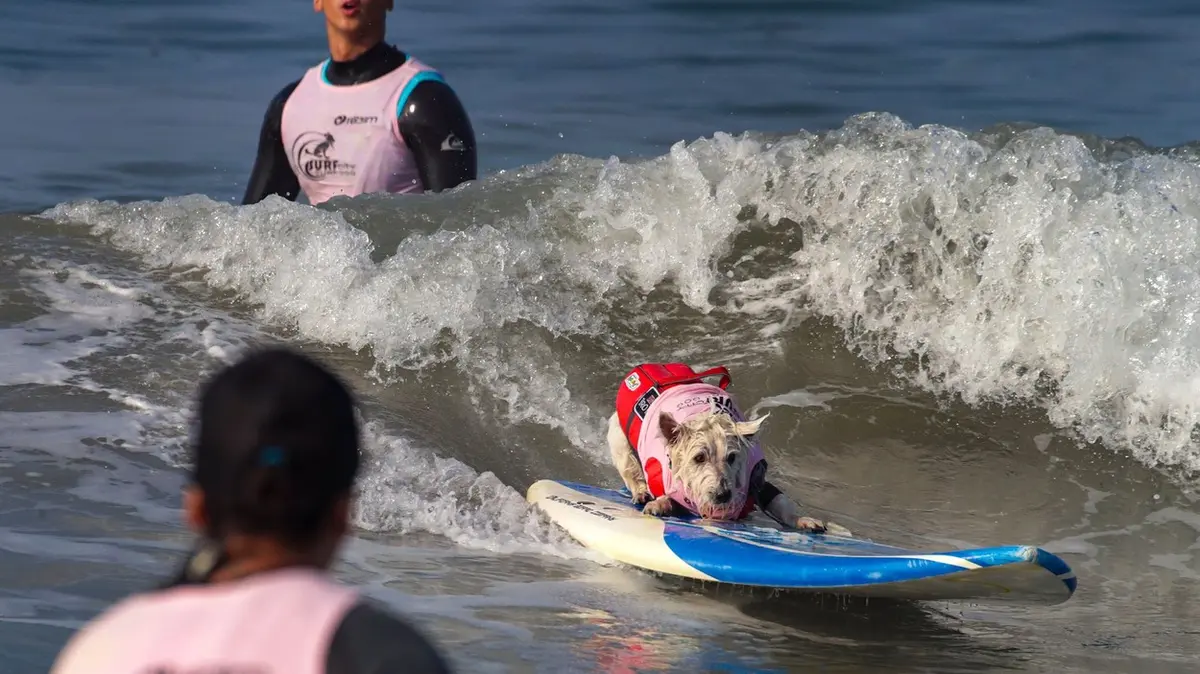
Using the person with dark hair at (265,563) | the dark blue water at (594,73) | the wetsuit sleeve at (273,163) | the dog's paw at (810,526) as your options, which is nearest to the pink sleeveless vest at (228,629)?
the person with dark hair at (265,563)

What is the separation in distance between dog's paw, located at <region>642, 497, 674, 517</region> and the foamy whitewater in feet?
0.97

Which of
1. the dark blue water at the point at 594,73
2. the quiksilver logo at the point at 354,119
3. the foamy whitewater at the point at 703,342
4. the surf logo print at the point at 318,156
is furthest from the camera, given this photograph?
the dark blue water at the point at 594,73

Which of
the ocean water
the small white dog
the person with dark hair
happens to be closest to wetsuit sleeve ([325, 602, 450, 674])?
the person with dark hair

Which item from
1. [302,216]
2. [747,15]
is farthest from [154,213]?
[747,15]

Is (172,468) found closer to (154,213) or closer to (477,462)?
(477,462)

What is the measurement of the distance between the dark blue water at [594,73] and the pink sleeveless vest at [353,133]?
17.6 feet

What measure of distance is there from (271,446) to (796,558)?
330 cm

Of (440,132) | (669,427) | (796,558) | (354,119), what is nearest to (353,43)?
(354,119)

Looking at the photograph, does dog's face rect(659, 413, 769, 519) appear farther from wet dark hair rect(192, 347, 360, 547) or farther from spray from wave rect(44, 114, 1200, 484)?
wet dark hair rect(192, 347, 360, 547)

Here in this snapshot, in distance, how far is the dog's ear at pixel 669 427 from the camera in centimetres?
544

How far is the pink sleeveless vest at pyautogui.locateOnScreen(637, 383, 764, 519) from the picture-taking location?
17.9 ft

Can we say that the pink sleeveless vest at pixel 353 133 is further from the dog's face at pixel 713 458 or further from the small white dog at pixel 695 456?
the dog's face at pixel 713 458

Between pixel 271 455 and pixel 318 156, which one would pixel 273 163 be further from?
pixel 271 455

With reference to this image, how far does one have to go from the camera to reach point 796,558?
488 cm
